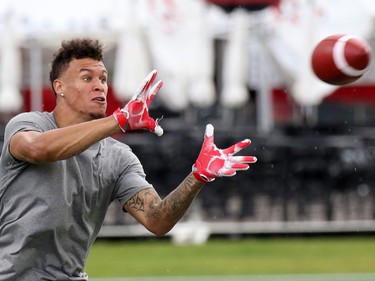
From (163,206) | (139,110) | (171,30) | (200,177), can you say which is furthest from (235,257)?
(139,110)

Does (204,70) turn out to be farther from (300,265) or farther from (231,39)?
(300,265)

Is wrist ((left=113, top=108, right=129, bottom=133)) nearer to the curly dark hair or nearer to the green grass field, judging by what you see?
the curly dark hair

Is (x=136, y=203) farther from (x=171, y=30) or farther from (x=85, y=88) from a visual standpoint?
(x=171, y=30)

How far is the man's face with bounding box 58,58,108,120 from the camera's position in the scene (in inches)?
229

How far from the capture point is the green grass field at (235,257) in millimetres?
12961

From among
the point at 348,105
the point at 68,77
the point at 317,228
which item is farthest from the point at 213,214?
the point at 68,77

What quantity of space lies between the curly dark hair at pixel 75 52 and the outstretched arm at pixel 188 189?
2.32ft

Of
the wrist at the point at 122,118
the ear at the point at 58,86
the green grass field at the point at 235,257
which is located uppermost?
the ear at the point at 58,86

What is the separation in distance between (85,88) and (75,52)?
0.69 feet

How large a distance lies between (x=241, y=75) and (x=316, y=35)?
1.28m

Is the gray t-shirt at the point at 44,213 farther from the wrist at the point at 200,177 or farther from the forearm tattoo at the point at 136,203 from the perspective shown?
the wrist at the point at 200,177

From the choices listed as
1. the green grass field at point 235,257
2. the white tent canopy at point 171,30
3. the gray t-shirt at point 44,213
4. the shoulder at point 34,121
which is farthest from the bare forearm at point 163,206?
the white tent canopy at point 171,30

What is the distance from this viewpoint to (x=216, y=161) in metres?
5.59

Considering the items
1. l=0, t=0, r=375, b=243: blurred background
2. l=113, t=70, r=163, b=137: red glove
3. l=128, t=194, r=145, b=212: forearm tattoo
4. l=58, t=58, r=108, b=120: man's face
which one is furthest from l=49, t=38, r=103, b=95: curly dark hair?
l=0, t=0, r=375, b=243: blurred background
